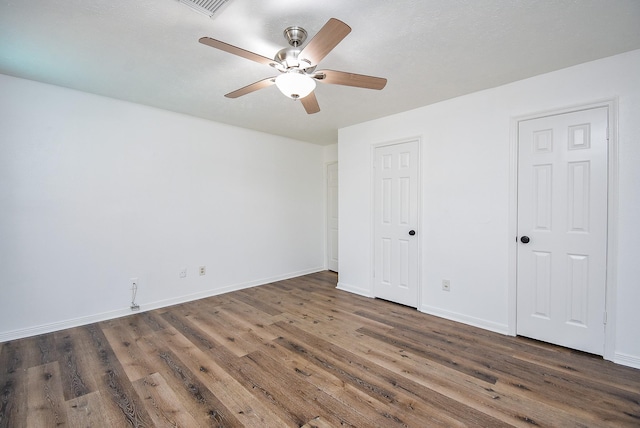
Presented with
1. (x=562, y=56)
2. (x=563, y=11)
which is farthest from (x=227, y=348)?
(x=562, y=56)

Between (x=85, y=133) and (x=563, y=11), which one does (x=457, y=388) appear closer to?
(x=563, y=11)

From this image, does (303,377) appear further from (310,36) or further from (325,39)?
(310,36)

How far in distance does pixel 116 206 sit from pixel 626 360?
5010 mm

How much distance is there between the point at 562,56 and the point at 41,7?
3650mm

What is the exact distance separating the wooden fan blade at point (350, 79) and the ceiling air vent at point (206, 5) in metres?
0.68

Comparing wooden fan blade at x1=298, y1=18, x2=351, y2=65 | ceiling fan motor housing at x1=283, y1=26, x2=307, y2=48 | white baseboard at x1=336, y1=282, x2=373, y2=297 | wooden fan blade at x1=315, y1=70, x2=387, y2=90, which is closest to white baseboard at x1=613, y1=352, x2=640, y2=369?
white baseboard at x1=336, y1=282, x2=373, y2=297

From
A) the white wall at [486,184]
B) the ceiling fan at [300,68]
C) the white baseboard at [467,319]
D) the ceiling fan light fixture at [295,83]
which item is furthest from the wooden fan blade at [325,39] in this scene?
the white baseboard at [467,319]

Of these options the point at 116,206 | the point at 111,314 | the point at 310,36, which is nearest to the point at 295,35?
the point at 310,36

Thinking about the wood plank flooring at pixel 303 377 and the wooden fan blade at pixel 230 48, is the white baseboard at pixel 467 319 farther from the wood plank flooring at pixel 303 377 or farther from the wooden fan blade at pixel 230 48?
the wooden fan blade at pixel 230 48

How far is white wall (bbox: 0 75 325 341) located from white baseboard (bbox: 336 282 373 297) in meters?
1.18

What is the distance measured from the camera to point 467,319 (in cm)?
305

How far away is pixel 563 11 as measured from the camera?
5.63ft

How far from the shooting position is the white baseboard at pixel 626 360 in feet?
7.18

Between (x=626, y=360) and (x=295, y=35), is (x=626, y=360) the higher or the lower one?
the lower one
